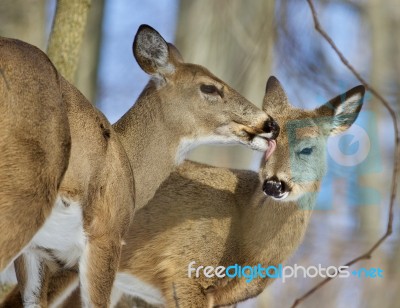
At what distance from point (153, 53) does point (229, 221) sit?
1.51 metres

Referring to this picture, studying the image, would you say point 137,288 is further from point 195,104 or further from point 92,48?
point 92,48

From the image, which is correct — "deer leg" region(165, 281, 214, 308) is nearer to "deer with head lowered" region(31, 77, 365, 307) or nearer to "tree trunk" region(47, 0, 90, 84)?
"deer with head lowered" region(31, 77, 365, 307)

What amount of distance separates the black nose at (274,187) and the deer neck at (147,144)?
69cm

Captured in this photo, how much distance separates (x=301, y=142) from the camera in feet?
23.5

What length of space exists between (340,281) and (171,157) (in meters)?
3.93

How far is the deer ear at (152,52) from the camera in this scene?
6.80 meters

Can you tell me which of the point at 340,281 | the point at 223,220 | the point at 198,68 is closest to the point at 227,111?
the point at 198,68

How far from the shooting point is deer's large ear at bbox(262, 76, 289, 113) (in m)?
7.41

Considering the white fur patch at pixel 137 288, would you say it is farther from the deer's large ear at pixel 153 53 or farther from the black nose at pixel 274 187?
the deer's large ear at pixel 153 53

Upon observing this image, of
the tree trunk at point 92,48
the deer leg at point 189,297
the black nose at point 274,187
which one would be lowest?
the deer leg at point 189,297

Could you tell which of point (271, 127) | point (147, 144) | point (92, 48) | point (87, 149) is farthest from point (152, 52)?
point (92, 48)

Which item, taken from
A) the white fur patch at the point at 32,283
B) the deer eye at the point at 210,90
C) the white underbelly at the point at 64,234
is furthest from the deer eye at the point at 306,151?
the white fur patch at the point at 32,283

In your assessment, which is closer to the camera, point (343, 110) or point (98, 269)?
point (98, 269)

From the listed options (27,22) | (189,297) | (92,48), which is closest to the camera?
(189,297)
